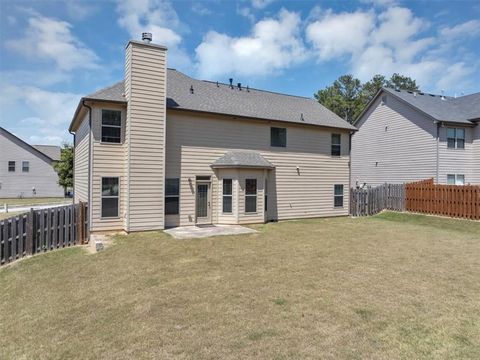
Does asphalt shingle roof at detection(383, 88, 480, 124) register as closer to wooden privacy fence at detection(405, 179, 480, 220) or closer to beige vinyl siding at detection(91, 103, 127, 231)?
wooden privacy fence at detection(405, 179, 480, 220)

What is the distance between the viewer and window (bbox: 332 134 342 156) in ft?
59.3

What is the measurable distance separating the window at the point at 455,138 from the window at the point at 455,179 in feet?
6.36

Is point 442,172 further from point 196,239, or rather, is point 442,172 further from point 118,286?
point 118,286

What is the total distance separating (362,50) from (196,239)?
2472 cm

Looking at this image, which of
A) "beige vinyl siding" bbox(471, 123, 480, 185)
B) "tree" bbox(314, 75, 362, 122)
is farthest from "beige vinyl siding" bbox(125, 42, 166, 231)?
"tree" bbox(314, 75, 362, 122)

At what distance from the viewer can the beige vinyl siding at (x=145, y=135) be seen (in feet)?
40.0

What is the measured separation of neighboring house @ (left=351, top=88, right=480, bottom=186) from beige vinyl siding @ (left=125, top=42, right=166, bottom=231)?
1771cm

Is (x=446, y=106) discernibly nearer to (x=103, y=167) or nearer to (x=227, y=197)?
(x=227, y=197)

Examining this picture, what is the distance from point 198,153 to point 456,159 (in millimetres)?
17800

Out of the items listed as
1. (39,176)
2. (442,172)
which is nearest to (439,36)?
(442,172)

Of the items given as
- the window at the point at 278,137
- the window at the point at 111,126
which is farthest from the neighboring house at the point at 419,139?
the window at the point at 111,126

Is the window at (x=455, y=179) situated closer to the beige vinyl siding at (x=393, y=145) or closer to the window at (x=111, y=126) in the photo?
the beige vinyl siding at (x=393, y=145)

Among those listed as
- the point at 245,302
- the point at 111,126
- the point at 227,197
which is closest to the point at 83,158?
the point at 111,126

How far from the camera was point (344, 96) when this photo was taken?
51406 millimetres
